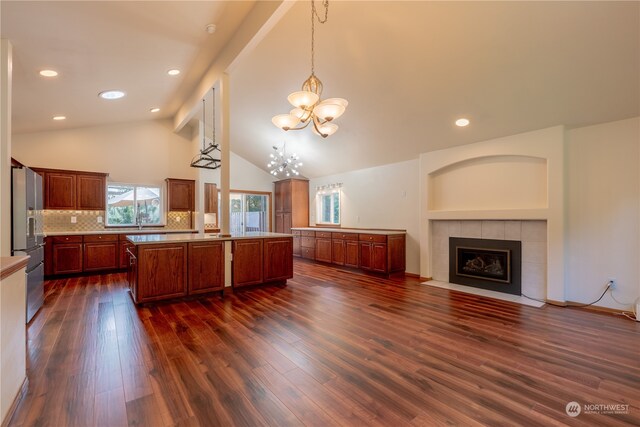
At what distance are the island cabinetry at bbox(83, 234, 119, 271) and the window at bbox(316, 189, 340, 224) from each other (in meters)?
4.86

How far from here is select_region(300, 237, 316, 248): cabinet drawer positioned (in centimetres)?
742

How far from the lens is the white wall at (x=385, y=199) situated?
587cm

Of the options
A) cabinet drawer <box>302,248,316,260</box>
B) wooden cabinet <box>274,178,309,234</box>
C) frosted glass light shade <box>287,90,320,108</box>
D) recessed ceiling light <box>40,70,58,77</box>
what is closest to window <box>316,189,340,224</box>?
wooden cabinet <box>274,178,309,234</box>

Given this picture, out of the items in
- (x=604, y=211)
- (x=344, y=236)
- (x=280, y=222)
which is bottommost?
(x=344, y=236)

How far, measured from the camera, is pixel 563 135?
3.93 m

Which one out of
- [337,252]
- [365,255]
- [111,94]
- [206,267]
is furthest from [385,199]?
[111,94]

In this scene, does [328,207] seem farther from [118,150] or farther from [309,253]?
[118,150]

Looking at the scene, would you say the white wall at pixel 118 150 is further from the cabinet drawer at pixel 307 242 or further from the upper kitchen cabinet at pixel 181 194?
the cabinet drawer at pixel 307 242

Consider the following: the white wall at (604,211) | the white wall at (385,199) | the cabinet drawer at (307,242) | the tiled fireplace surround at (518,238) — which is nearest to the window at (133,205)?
the cabinet drawer at (307,242)

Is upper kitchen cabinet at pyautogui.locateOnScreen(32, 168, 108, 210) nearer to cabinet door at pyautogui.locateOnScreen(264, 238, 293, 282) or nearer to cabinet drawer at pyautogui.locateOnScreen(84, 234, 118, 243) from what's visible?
Answer: cabinet drawer at pyautogui.locateOnScreen(84, 234, 118, 243)

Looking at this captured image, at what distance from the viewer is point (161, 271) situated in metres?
3.88

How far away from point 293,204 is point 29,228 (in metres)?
5.59

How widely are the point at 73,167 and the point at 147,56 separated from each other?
3.98 metres

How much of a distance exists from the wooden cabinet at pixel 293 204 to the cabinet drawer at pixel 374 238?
280cm
